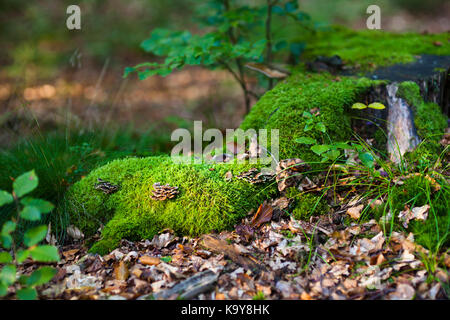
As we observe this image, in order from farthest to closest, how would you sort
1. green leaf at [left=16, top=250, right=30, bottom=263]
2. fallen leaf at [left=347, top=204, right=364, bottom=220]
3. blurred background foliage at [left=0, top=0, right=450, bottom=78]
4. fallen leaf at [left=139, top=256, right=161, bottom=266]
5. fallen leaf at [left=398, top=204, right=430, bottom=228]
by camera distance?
1. blurred background foliage at [left=0, top=0, right=450, bottom=78]
2. fallen leaf at [left=347, top=204, right=364, bottom=220]
3. fallen leaf at [left=139, top=256, right=161, bottom=266]
4. fallen leaf at [left=398, top=204, right=430, bottom=228]
5. green leaf at [left=16, top=250, right=30, bottom=263]

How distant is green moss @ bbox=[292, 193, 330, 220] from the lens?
7.90ft

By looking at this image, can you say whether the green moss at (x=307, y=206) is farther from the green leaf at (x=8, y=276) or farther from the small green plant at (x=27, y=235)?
the green leaf at (x=8, y=276)

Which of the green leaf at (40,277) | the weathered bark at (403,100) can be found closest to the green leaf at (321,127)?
the weathered bark at (403,100)

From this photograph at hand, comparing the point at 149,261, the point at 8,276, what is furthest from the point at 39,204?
the point at 149,261

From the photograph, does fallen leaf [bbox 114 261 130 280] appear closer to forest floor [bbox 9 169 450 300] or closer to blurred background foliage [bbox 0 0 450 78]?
forest floor [bbox 9 169 450 300]

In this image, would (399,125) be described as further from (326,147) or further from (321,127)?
(326,147)

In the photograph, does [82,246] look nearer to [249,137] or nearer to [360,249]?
[249,137]

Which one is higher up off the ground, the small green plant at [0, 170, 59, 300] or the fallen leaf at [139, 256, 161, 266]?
the small green plant at [0, 170, 59, 300]

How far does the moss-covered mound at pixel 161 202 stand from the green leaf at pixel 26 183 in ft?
2.66

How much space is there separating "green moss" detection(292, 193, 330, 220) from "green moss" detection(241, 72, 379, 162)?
0.34 m

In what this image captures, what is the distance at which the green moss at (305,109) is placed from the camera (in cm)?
271

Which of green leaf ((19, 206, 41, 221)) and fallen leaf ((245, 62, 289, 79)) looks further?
fallen leaf ((245, 62, 289, 79))

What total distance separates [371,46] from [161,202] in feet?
11.3

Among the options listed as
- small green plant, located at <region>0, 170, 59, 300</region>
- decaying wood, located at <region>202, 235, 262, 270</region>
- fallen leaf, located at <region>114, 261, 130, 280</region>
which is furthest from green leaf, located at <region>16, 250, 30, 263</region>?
decaying wood, located at <region>202, 235, 262, 270</region>
